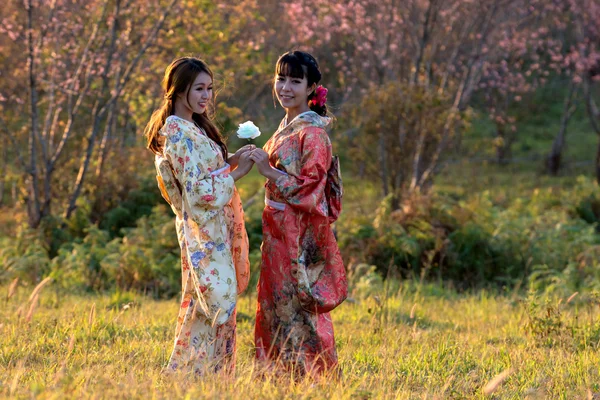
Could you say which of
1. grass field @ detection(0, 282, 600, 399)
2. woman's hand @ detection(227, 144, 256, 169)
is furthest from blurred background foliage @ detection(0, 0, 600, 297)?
woman's hand @ detection(227, 144, 256, 169)

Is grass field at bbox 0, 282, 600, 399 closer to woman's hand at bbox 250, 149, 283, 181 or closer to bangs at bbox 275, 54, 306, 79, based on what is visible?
woman's hand at bbox 250, 149, 283, 181

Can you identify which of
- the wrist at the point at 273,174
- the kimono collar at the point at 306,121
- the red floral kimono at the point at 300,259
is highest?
the kimono collar at the point at 306,121

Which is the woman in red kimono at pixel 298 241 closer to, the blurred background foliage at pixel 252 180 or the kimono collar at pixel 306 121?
the kimono collar at pixel 306 121

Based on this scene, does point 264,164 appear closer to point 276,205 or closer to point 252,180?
point 276,205

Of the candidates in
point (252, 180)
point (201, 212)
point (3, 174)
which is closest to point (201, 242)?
point (201, 212)

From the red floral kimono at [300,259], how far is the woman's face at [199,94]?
0.43 meters

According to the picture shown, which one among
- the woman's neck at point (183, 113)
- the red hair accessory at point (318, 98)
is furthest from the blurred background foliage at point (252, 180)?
the woman's neck at point (183, 113)

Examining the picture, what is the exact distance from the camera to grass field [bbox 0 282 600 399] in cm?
348

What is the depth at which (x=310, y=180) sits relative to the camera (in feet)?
13.0

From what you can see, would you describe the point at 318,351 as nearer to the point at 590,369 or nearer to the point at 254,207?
the point at 590,369

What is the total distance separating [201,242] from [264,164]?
494 mm

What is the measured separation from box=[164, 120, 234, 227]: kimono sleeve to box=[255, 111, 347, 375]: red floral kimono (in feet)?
1.04

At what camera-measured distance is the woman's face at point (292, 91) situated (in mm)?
4094

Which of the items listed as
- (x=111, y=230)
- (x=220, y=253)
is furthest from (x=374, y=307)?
(x=111, y=230)
